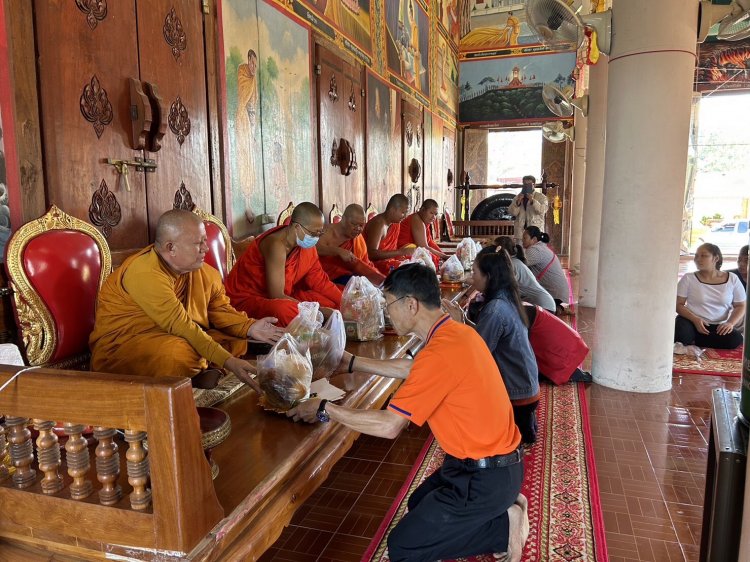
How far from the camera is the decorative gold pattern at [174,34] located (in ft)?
13.0

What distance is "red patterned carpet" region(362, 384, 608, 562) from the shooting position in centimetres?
240

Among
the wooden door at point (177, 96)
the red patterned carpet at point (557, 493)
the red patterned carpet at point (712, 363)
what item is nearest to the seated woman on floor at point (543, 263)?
the red patterned carpet at point (712, 363)

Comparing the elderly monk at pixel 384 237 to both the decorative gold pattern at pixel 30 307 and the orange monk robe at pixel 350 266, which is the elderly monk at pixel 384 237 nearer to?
the orange monk robe at pixel 350 266

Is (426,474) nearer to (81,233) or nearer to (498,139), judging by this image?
(81,233)

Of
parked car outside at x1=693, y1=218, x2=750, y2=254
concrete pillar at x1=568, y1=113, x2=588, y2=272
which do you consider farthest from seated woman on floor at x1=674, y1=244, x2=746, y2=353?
parked car outside at x1=693, y1=218, x2=750, y2=254

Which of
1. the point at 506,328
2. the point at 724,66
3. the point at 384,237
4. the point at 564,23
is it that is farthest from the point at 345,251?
the point at 724,66

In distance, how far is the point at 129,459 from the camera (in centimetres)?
131

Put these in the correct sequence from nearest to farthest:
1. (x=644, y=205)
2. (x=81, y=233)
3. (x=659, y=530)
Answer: (x=659, y=530) → (x=81, y=233) → (x=644, y=205)

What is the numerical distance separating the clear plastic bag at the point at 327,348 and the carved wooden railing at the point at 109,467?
104 centimetres

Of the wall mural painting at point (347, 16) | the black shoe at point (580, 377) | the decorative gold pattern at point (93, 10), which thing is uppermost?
the wall mural painting at point (347, 16)

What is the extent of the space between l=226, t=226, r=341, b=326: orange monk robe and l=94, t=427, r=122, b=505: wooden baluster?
2.23 metres

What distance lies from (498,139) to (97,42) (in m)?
16.4

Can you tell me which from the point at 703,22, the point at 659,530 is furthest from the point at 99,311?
the point at 703,22

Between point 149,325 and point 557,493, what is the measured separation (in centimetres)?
221
